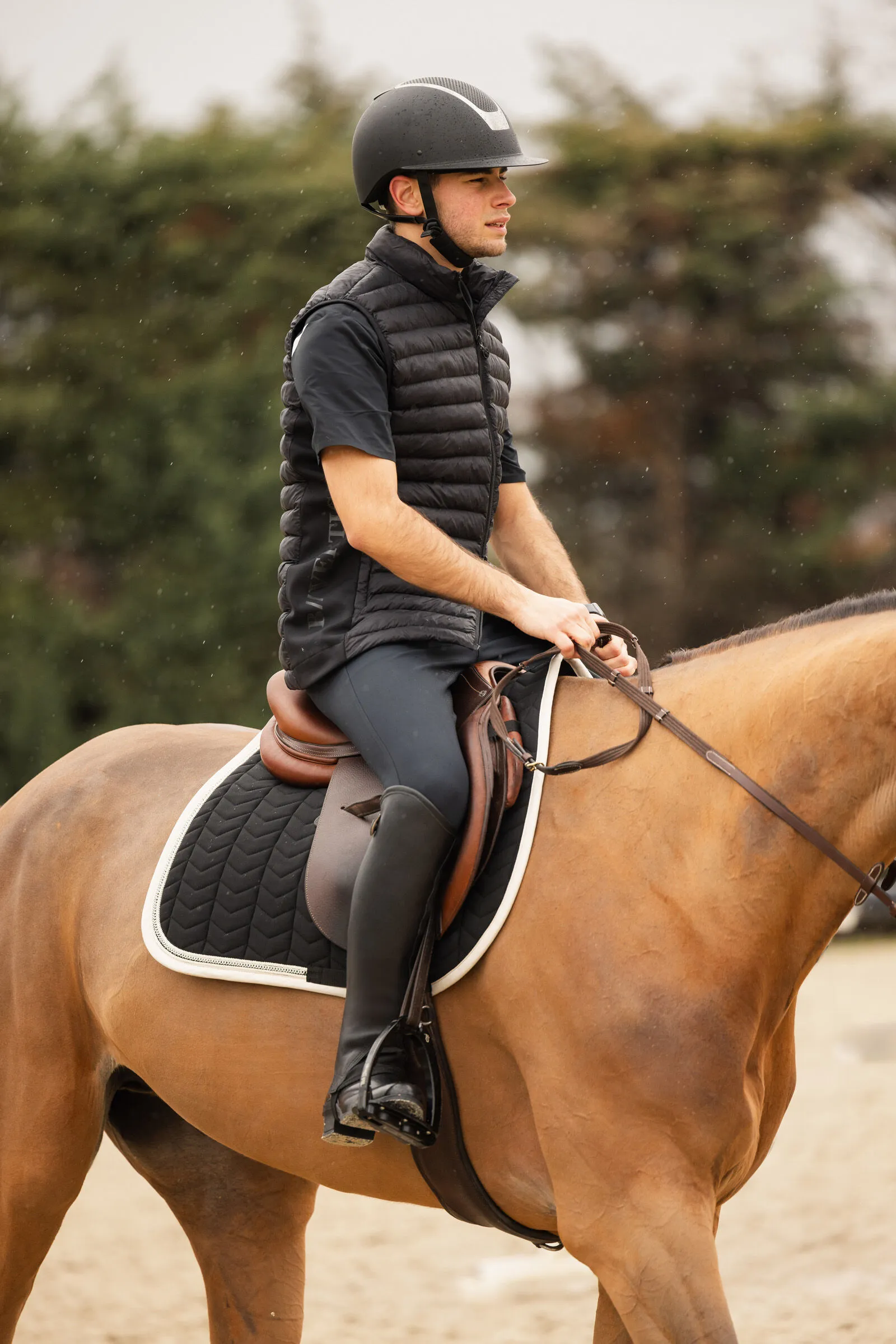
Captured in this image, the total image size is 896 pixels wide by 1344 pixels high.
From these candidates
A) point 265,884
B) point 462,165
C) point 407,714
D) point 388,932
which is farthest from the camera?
point 265,884

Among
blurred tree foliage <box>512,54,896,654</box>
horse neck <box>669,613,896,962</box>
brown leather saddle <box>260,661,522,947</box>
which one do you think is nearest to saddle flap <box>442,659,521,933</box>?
brown leather saddle <box>260,661,522,947</box>

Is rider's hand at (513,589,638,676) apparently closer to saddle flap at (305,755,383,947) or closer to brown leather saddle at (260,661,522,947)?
brown leather saddle at (260,661,522,947)

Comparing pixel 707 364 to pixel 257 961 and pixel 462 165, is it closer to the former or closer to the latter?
pixel 462 165

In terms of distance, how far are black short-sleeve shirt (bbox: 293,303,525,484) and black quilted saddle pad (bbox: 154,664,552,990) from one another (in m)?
0.64

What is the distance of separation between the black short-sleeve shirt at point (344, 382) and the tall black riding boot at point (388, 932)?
72 cm

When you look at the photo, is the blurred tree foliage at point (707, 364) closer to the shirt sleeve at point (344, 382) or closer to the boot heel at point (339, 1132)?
the shirt sleeve at point (344, 382)

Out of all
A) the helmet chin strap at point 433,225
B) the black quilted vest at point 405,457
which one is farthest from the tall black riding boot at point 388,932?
the helmet chin strap at point 433,225

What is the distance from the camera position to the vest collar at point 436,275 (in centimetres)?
324

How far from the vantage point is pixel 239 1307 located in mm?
3951

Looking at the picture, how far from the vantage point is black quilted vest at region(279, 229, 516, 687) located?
3.20 metres

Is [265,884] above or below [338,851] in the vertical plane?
below

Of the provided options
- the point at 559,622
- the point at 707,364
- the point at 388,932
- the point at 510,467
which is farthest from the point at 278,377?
the point at 388,932

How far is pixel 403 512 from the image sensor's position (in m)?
3.07

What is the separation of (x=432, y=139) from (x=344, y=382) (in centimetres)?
59
